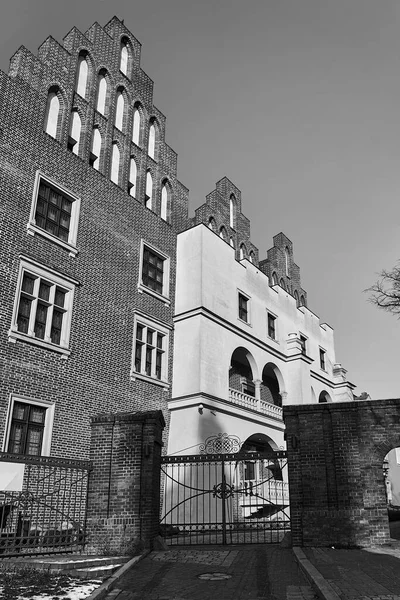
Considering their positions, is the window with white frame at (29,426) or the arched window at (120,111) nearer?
the window with white frame at (29,426)

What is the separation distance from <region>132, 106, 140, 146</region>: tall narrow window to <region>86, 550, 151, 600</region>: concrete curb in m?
19.1

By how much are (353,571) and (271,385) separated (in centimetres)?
2291

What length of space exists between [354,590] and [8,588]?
15.9ft

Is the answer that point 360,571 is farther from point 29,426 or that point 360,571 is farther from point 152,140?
point 152,140

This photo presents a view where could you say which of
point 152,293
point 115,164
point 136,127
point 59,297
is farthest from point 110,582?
point 136,127

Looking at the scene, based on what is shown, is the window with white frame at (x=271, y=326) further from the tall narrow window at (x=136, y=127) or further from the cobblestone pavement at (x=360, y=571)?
the cobblestone pavement at (x=360, y=571)

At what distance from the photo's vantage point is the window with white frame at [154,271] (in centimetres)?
2261

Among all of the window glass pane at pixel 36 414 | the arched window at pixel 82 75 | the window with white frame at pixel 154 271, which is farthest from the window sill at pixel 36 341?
the arched window at pixel 82 75

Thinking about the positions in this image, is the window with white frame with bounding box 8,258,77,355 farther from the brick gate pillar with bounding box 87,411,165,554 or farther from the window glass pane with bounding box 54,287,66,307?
the brick gate pillar with bounding box 87,411,165,554

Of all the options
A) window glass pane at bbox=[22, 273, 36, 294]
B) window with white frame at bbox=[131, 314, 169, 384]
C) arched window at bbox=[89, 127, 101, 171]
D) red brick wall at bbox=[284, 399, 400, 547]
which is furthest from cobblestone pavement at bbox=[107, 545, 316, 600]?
arched window at bbox=[89, 127, 101, 171]

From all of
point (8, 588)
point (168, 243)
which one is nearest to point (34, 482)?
point (8, 588)

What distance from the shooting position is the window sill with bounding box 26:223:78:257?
57.0 ft

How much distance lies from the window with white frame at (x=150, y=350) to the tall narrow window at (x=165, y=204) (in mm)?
5706

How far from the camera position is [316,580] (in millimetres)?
7582
